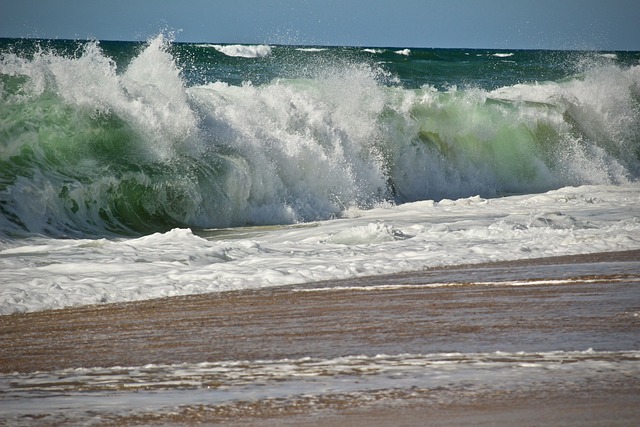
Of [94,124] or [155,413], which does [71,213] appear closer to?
[94,124]

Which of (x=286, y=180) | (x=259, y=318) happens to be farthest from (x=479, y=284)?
(x=286, y=180)

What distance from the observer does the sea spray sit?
41.4ft

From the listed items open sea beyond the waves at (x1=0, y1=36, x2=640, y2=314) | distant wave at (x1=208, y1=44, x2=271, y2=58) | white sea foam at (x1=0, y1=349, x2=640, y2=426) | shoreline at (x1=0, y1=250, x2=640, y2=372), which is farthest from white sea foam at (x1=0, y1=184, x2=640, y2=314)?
distant wave at (x1=208, y1=44, x2=271, y2=58)

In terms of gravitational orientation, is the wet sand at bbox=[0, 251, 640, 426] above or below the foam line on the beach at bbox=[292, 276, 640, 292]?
above

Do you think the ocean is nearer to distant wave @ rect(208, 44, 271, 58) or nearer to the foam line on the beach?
the foam line on the beach

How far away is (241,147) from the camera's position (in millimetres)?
15047

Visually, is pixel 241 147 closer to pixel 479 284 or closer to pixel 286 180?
pixel 286 180

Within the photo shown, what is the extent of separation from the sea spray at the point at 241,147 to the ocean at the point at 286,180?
3 centimetres

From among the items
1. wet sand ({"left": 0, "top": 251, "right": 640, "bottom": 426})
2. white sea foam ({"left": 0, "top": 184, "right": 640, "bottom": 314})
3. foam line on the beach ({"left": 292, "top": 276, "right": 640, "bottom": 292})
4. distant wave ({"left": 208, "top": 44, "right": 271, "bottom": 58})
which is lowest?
white sea foam ({"left": 0, "top": 184, "right": 640, "bottom": 314})

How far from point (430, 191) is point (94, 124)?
6970 mm

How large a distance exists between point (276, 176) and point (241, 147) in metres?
0.72

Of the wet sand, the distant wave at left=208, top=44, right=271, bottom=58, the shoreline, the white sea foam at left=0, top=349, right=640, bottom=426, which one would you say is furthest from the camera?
the distant wave at left=208, top=44, right=271, bottom=58

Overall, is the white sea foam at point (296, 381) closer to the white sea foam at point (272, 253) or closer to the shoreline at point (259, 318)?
the shoreline at point (259, 318)

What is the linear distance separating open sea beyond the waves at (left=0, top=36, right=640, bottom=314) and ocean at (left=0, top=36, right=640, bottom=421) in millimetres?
31
